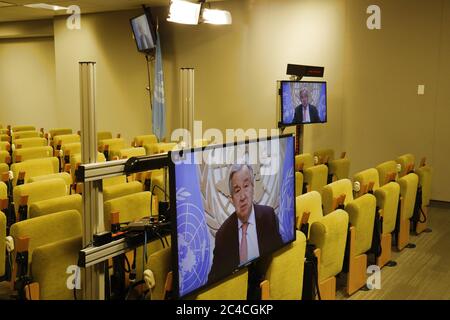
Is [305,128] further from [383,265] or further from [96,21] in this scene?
[96,21]

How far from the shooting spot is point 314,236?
3.02 metres

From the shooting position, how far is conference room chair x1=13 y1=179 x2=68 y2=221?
3.65 metres

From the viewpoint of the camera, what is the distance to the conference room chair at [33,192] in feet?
12.0

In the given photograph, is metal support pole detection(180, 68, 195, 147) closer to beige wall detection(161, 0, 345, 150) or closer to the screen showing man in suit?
beige wall detection(161, 0, 345, 150)

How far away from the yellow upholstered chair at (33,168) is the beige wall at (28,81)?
8.23 m

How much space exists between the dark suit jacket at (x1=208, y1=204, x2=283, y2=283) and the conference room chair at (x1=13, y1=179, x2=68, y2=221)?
2105mm

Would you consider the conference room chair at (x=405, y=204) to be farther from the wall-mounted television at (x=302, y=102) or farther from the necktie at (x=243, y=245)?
the necktie at (x=243, y=245)

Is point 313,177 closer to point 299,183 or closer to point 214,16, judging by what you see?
point 299,183

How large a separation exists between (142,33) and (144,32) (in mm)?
74

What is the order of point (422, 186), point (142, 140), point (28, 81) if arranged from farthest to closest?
point (28, 81), point (142, 140), point (422, 186)

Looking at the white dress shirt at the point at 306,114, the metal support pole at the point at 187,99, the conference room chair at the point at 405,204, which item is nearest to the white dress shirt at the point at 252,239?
the metal support pole at the point at 187,99

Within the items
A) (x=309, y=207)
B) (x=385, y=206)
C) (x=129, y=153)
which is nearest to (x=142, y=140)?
(x=129, y=153)

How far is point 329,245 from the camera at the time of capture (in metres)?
3.04

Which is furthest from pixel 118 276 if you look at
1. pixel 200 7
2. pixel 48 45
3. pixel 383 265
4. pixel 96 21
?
pixel 48 45
